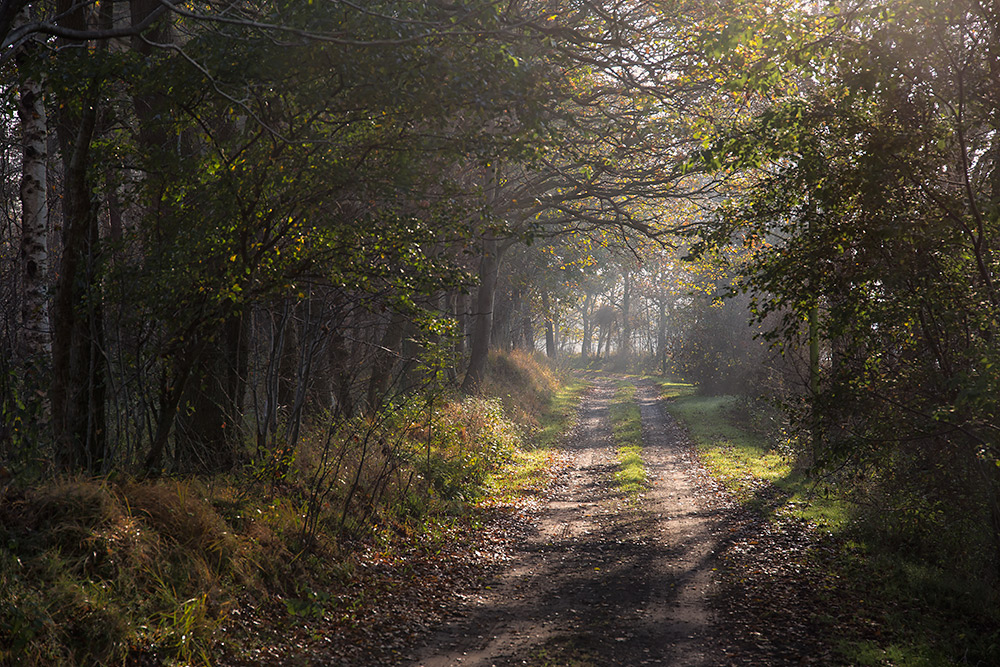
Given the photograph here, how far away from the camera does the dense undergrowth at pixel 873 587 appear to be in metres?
6.62

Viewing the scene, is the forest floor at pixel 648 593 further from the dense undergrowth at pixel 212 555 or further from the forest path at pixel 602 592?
the dense undergrowth at pixel 212 555

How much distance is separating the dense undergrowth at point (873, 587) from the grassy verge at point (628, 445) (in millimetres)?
2147

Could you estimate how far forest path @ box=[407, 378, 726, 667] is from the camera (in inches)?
258

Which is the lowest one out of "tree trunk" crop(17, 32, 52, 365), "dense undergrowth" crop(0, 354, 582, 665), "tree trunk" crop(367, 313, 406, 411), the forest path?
the forest path

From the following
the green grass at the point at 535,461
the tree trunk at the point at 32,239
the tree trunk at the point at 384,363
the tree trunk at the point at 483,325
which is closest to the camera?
the tree trunk at the point at 32,239

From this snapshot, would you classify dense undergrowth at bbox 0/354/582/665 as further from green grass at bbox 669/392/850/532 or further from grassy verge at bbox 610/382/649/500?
green grass at bbox 669/392/850/532

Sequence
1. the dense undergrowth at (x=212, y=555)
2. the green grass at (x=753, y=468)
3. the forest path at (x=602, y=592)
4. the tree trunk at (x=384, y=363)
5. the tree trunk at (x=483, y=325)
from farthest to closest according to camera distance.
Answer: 1. the tree trunk at (x=483, y=325)
2. the tree trunk at (x=384, y=363)
3. the green grass at (x=753, y=468)
4. the forest path at (x=602, y=592)
5. the dense undergrowth at (x=212, y=555)

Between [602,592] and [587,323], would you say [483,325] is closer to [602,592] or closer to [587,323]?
[602,592]

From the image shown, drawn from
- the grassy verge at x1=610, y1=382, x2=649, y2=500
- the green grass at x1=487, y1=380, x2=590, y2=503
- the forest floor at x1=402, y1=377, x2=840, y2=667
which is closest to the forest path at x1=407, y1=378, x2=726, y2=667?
the forest floor at x1=402, y1=377, x2=840, y2=667

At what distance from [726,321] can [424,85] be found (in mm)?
30558

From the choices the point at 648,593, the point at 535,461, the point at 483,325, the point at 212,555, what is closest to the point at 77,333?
the point at 212,555

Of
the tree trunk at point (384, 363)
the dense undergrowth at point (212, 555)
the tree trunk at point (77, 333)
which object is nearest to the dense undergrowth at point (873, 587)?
the dense undergrowth at point (212, 555)

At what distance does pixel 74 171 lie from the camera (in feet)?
26.1

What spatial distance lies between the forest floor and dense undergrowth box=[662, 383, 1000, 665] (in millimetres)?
134
